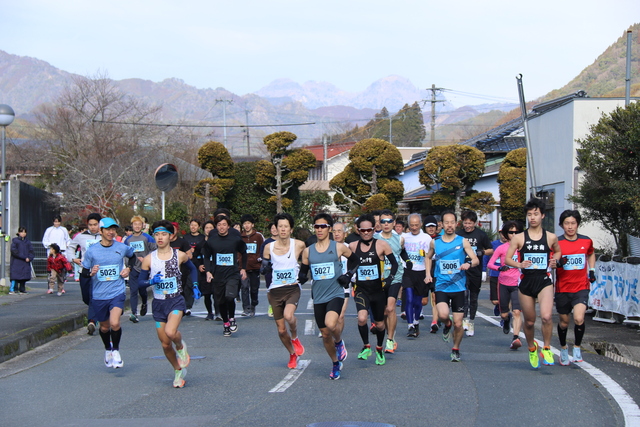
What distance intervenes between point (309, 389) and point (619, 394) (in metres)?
3.34

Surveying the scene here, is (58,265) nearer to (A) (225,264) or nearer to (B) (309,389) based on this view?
(A) (225,264)

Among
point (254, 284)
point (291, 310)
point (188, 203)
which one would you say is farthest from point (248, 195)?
point (291, 310)

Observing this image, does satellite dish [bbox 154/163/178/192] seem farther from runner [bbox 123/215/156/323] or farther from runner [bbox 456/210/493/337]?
runner [bbox 456/210/493/337]

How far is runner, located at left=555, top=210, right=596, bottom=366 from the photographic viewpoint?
9.59 m

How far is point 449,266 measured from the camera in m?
10.2

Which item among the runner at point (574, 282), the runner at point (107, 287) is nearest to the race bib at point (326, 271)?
the runner at point (107, 287)

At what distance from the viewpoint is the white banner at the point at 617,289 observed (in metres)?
13.3

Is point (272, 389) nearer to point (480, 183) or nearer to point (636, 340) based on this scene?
point (636, 340)

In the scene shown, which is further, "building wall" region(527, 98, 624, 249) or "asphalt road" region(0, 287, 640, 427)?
"building wall" region(527, 98, 624, 249)

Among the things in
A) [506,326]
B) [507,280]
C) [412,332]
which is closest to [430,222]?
[507,280]

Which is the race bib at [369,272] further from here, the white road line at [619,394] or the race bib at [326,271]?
the white road line at [619,394]

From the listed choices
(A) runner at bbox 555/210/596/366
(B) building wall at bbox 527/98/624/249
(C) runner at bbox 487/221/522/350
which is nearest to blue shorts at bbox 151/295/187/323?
(A) runner at bbox 555/210/596/366

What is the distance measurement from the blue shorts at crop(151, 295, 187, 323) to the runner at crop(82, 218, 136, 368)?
1.00 meters

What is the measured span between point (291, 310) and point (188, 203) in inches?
1434
